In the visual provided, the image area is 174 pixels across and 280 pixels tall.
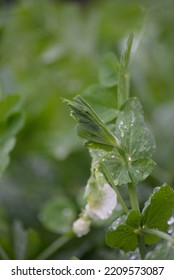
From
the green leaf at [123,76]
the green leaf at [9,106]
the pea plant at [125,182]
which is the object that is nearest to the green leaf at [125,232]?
the pea plant at [125,182]

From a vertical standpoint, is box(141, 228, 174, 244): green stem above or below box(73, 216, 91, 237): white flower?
below

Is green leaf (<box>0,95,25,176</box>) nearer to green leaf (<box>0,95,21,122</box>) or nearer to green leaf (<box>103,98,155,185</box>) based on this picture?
green leaf (<box>0,95,21,122</box>)

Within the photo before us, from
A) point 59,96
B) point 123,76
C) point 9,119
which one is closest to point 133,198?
point 123,76

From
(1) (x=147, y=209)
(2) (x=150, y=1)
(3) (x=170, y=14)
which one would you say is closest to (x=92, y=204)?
(1) (x=147, y=209)

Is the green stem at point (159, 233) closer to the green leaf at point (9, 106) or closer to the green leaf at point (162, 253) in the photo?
the green leaf at point (162, 253)

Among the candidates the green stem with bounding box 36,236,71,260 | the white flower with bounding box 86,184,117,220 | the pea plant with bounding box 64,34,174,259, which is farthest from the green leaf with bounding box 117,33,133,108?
the green stem with bounding box 36,236,71,260

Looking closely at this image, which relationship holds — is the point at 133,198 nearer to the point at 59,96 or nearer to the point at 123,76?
the point at 123,76
